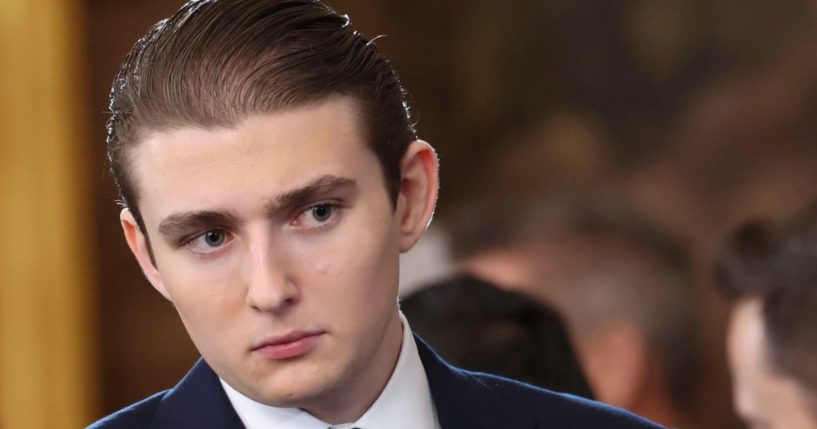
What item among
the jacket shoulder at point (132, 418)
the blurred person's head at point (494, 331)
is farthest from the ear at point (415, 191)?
the blurred person's head at point (494, 331)

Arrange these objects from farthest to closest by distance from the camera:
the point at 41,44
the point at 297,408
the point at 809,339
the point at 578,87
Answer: the point at 578,87
the point at 41,44
the point at 809,339
the point at 297,408

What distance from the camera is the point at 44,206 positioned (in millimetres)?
3504

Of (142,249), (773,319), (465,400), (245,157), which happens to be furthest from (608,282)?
(245,157)

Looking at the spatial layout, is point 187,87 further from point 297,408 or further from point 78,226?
point 78,226

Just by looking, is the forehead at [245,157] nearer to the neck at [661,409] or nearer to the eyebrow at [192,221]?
the eyebrow at [192,221]

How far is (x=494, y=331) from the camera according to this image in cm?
344

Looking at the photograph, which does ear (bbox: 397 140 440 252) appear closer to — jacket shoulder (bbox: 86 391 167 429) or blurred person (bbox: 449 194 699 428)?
jacket shoulder (bbox: 86 391 167 429)

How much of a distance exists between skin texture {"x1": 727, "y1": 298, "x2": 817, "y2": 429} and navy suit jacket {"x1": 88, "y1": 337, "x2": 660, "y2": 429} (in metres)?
1.41

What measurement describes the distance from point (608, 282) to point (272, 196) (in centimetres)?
244

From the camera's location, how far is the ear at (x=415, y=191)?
1641 mm

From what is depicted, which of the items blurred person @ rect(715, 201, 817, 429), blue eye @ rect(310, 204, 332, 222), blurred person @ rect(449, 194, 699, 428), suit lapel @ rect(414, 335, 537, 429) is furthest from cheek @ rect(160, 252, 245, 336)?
blurred person @ rect(449, 194, 699, 428)

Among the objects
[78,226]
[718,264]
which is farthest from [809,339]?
[78,226]

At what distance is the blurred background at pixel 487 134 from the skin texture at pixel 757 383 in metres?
0.08

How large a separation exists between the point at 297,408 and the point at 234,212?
28 centimetres
